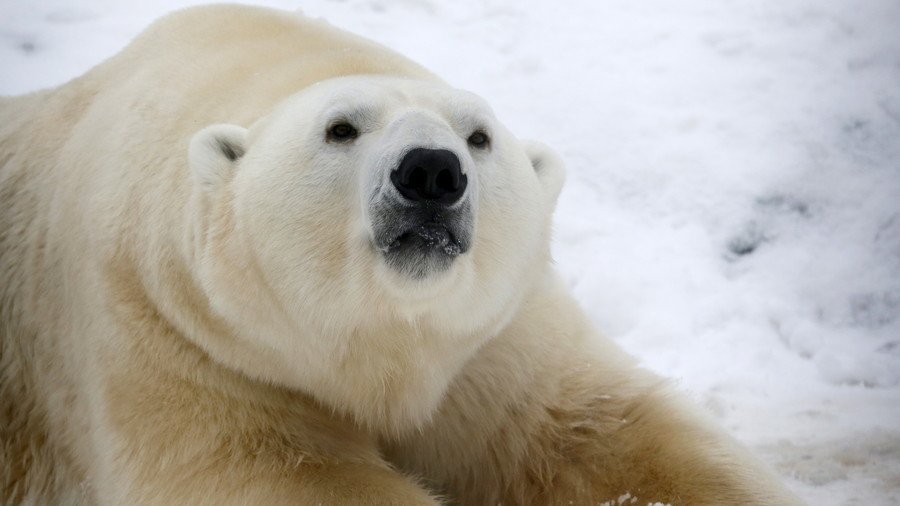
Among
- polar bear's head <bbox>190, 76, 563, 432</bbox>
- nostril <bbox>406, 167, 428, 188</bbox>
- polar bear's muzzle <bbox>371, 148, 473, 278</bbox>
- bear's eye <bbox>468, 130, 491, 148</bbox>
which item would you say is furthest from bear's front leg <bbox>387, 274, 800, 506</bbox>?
nostril <bbox>406, 167, 428, 188</bbox>

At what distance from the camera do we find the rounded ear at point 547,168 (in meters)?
2.56

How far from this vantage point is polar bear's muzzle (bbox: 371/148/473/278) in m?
1.92

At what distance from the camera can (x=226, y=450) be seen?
2.31 metres

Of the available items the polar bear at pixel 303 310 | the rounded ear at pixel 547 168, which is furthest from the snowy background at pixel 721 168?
the rounded ear at pixel 547 168


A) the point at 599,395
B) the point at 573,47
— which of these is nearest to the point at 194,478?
the point at 599,395

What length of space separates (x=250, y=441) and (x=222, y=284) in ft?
1.29

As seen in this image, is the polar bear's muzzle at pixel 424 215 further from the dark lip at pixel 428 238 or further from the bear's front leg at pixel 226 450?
the bear's front leg at pixel 226 450

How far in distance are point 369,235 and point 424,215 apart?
13cm

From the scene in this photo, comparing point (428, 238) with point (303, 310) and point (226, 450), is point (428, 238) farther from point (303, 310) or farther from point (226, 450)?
point (226, 450)

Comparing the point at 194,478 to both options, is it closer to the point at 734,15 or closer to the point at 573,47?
the point at 573,47

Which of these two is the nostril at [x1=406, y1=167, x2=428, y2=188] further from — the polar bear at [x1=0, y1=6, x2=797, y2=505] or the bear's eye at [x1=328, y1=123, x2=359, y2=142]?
the bear's eye at [x1=328, y1=123, x2=359, y2=142]

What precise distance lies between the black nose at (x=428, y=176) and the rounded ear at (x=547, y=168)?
66 centimetres

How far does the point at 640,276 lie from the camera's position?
3.93 metres

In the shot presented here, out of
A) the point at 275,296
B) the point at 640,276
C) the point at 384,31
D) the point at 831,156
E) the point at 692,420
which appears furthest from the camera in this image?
the point at 384,31
